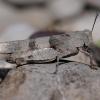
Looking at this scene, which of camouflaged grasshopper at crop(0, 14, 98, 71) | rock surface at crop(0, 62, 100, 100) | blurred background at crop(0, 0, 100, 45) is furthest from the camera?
blurred background at crop(0, 0, 100, 45)

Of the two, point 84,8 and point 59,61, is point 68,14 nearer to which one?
point 84,8

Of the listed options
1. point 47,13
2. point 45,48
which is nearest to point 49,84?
point 45,48

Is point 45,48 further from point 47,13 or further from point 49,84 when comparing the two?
point 47,13

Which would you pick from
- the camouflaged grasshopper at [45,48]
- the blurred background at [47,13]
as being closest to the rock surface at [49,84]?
the camouflaged grasshopper at [45,48]

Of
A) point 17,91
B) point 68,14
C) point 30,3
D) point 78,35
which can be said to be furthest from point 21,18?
point 17,91

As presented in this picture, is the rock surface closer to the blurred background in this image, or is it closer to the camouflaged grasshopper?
the camouflaged grasshopper

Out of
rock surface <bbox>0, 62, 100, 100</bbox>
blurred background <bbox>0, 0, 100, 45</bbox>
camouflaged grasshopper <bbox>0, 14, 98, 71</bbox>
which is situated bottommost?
rock surface <bbox>0, 62, 100, 100</bbox>

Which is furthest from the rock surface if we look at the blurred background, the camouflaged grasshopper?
the blurred background
